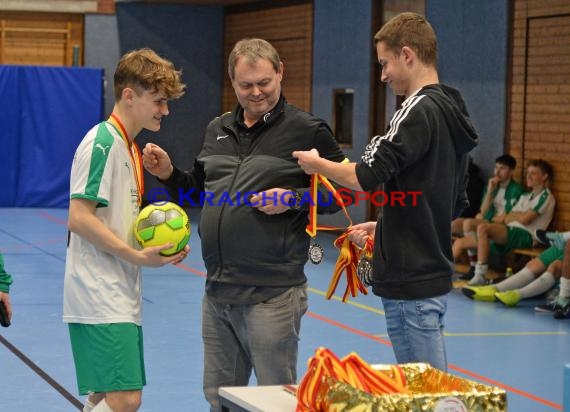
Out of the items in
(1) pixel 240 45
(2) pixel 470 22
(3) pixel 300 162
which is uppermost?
(2) pixel 470 22

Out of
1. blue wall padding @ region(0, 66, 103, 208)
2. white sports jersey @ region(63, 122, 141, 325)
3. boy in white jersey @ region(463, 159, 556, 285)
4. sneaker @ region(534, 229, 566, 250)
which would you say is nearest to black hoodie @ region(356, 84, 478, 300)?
white sports jersey @ region(63, 122, 141, 325)

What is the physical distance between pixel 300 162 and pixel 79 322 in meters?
1.05

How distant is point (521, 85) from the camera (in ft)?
41.0

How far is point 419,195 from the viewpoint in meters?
3.95

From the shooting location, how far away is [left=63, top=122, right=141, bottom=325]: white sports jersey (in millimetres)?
4012

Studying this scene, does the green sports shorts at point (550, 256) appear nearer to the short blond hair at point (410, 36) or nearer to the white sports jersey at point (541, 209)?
the white sports jersey at point (541, 209)

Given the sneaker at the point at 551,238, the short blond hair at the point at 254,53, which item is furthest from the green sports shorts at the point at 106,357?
the sneaker at the point at 551,238

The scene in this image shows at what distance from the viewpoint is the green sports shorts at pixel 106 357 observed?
4039mm

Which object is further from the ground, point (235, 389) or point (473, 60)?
point (473, 60)

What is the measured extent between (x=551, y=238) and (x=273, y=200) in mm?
7112

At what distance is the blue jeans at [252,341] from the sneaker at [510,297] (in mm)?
6370

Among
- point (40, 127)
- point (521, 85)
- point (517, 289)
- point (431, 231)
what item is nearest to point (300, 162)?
point (431, 231)

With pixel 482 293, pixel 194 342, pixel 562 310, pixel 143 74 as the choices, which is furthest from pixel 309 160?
pixel 482 293

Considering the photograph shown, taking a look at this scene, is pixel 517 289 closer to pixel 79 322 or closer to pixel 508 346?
pixel 508 346
